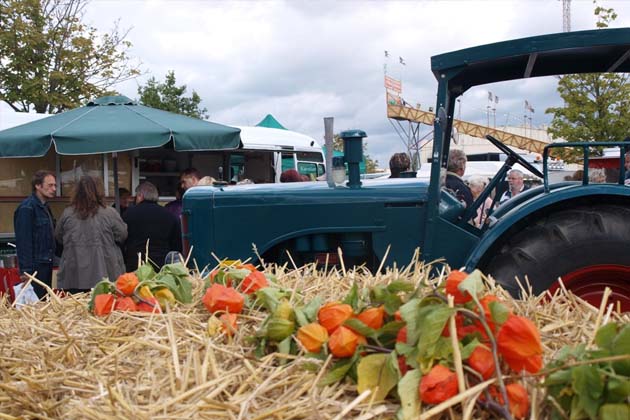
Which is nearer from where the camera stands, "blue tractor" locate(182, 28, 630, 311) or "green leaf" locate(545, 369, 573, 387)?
"green leaf" locate(545, 369, 573, 387)

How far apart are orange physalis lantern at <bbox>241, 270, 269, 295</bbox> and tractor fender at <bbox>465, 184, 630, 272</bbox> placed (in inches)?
59.3

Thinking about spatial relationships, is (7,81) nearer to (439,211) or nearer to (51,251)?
(51,251)

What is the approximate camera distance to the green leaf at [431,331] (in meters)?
1.35

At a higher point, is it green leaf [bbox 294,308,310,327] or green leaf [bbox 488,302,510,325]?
green leaf [bbox 488,302,510,325]

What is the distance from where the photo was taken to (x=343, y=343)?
4.89 ft

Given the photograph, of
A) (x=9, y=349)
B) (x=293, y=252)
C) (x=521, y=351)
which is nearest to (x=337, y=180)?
(x=293, y=252)

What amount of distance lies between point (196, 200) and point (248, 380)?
3.05 metres

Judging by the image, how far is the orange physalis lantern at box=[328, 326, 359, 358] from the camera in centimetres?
150

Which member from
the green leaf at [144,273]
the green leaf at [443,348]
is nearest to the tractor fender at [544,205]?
the green leaf at [144,273]

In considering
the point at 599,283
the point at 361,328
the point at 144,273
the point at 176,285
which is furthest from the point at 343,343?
the point at 599,283

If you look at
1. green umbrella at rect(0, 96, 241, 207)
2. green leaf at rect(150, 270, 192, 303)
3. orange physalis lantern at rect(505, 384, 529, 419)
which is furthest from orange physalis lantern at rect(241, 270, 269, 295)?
green umbrella at rect(0, 96, 241, 207)

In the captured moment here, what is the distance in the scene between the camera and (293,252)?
4.25 m

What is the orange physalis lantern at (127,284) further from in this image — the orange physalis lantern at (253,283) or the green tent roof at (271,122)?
the green tent roof at (271,122)

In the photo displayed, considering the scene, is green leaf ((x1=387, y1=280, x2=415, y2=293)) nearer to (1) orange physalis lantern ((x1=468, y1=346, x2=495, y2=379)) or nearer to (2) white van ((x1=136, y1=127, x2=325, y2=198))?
(1) orange physalis lantern ((x1=468, y1=346, x2=495, y2=379))
